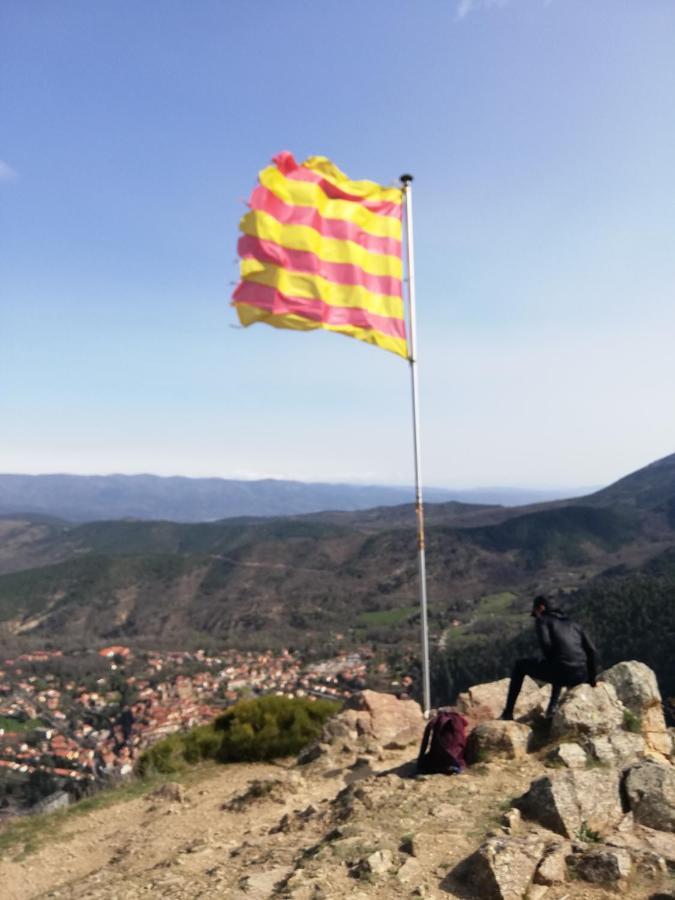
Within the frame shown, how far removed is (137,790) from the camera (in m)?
13.1

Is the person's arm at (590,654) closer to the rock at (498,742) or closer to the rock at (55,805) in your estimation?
the rock at (498,742)

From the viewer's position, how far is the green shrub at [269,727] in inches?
562

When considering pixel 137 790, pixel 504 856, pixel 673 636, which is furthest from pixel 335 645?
pixel 504 856

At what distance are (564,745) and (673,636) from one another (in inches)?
2690

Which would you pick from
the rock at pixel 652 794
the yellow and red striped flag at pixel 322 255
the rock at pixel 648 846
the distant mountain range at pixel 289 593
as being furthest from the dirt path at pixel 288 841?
the distant mountain range at pixel 289 593

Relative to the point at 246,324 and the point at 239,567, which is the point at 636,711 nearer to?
the point at 246,324

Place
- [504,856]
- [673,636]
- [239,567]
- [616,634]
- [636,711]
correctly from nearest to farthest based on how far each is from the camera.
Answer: [504,856], [636,711], [673,636], [616,634], [239,567]

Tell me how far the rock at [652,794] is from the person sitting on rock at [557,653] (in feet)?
7.10

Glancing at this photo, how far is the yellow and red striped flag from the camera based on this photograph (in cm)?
1238

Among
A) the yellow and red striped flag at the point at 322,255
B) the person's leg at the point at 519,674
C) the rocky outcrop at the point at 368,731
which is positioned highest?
the yellow and red striped flag at the point at 322,255

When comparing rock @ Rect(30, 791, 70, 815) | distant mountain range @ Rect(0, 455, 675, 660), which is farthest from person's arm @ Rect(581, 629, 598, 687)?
distant mountain range @ Rect(0, 455, 675, 660)

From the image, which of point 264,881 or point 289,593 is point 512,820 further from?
point 289,593

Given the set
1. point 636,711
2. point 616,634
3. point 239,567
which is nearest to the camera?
point 636,711

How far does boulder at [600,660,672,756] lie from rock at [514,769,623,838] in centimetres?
334
